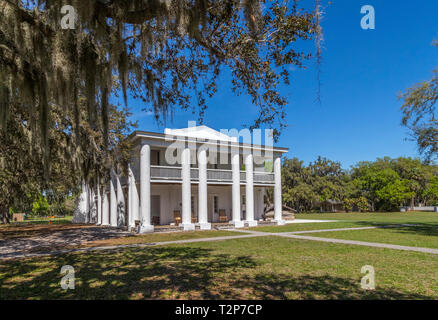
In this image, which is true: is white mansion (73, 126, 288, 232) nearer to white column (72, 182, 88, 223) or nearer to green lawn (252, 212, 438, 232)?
green lawn (252, 212, 438, 232)

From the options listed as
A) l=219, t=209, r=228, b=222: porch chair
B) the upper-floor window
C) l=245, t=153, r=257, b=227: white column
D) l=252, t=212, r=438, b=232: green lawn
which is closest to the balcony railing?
l=245, t=153, r=257, b=227: white column

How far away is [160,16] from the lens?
183 inches

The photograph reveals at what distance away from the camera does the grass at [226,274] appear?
5.39 metres

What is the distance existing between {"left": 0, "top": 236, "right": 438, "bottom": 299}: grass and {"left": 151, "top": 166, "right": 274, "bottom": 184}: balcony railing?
8.70 meters

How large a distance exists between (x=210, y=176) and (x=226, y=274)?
14.3 m

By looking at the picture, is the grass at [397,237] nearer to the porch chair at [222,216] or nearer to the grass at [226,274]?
the grass at [226,274]

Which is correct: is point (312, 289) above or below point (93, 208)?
above

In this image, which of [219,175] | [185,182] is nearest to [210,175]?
[219,175]

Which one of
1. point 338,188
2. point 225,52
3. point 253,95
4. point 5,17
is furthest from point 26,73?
point 338,188

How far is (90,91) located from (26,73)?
5.13 feet

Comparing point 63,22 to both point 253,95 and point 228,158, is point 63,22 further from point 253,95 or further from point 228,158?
point 228,158

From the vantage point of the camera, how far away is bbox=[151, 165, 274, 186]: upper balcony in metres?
18.8

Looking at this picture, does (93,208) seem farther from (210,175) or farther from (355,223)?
(355,223)

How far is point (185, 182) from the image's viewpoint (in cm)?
1947
